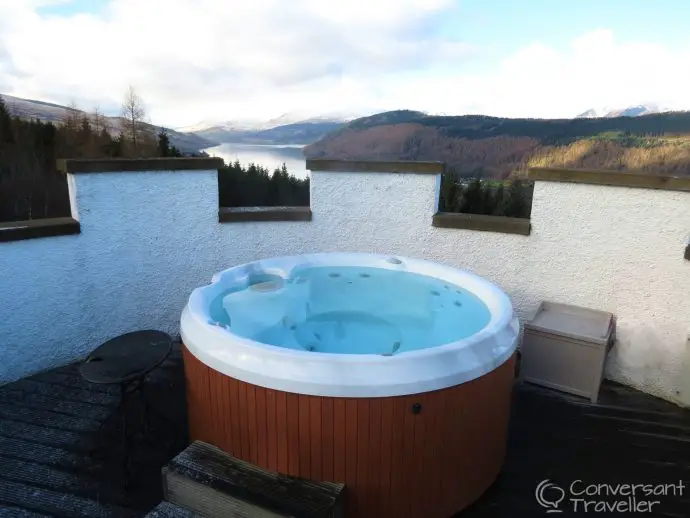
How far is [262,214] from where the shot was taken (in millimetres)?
3793

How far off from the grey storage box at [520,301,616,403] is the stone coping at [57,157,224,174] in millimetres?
2700

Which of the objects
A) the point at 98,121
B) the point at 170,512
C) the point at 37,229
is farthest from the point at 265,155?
the point at 170,512

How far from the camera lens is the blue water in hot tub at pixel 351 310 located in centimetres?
289

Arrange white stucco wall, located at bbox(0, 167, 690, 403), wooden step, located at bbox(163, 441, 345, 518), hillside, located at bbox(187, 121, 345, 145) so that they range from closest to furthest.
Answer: wooden step, located at bbox(163, 441, 345, 518), white stucco wall, located at bbox(0, 167, 690, 403), hillside, located at bbox(187, 121, 345, 145)

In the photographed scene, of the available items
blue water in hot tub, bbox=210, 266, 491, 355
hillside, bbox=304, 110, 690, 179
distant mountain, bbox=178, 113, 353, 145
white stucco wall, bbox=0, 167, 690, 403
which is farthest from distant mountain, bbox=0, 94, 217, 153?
blue water in hot tub, bbox=210, 266, 491, 355

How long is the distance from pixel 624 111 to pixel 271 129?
17.1 ft

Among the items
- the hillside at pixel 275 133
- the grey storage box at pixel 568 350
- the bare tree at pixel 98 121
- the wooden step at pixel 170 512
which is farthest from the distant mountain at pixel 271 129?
the wooden step at pixel 170 512

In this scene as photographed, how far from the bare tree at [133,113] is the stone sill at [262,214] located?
2.99 meters

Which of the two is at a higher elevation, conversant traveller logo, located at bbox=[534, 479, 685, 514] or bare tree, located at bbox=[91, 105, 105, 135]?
bare tree, located at bbox=[91, 105, 105, 135]

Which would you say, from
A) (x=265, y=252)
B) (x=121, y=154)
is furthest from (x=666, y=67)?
(x=121, y=154)

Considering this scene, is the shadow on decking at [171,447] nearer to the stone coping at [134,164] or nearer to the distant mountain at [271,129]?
the stone coping at [134,164]

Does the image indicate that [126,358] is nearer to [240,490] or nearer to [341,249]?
[240,490]

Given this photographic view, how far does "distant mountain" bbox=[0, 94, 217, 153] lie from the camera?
18.5 feet

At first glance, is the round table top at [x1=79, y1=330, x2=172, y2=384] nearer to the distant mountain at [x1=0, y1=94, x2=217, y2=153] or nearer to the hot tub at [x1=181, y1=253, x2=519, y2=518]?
the hot tub at [x1=181, y1=253, x2=519, y2=518]
